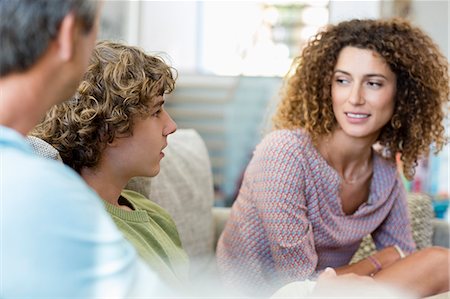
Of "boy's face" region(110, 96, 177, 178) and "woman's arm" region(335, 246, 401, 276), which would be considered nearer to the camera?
"boy's face" region(110, 96, 177, 178)

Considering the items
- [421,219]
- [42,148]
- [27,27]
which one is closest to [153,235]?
[42,148]

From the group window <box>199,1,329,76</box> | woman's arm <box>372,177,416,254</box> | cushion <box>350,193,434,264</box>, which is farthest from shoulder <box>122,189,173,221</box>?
window <box>199,1,329,76</box>

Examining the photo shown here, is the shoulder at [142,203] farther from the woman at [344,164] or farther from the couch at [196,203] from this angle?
the woman at [344,164]

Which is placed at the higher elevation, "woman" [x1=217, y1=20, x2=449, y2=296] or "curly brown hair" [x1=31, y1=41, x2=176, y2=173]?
"curly brown hair" [x1=31, y1=41, x2=176, y2=173]

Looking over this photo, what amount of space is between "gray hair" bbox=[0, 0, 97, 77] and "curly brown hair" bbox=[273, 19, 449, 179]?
125cm

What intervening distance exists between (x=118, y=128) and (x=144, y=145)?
0.22 ft

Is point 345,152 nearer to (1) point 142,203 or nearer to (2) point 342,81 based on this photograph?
(2) point 342,81

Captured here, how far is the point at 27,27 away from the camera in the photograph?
632 mm

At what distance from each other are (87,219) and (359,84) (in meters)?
1.31

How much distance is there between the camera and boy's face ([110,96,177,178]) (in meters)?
Result: 1.25

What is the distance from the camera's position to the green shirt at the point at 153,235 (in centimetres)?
123

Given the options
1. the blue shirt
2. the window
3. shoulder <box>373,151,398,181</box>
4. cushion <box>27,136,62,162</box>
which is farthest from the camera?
the window

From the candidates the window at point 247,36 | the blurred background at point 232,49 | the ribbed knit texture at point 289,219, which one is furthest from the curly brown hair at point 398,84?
the window at point 247,36

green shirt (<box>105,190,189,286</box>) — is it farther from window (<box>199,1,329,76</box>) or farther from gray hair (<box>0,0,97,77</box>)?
window (<box>199,1,329,76</box>)
